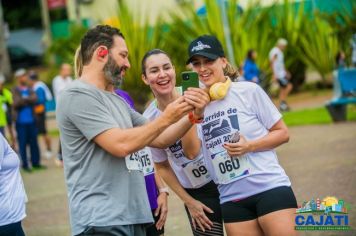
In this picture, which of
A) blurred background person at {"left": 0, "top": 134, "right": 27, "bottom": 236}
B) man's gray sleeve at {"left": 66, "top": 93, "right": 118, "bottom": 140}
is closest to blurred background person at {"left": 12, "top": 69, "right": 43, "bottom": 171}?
blurred background person at {"left": 0, "top": 134, "right": 27, "bottom": 236}

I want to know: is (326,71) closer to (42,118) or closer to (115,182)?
(42,118)

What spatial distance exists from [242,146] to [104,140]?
1141 millimetres

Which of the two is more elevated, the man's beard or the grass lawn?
the man's beard

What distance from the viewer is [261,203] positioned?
16.4ft

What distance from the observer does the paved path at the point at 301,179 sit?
938 cm

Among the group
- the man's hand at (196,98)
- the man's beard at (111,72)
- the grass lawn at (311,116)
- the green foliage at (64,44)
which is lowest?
the grass lawn at (311,116)

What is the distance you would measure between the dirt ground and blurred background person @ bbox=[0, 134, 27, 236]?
300 cm

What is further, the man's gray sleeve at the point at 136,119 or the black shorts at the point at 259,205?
the black shorts at the point at 259,205

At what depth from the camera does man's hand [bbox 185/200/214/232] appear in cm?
554

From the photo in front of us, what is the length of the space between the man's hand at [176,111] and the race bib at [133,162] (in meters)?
0.36

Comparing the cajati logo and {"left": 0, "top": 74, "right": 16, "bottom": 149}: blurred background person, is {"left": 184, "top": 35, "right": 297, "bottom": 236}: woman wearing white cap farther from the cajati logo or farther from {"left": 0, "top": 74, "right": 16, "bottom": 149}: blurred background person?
{"left": 0, "top": 74, "right": 16, "bottom": 149}: blurred background person

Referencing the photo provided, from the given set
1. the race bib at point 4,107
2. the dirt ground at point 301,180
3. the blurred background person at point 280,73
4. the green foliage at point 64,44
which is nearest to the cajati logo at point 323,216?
the dirt ground at point 301,180

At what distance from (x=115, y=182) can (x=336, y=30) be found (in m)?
17.2

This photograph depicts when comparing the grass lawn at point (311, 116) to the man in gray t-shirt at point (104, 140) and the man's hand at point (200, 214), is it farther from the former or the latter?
the man in gray t-shirt at point (104, 140)
